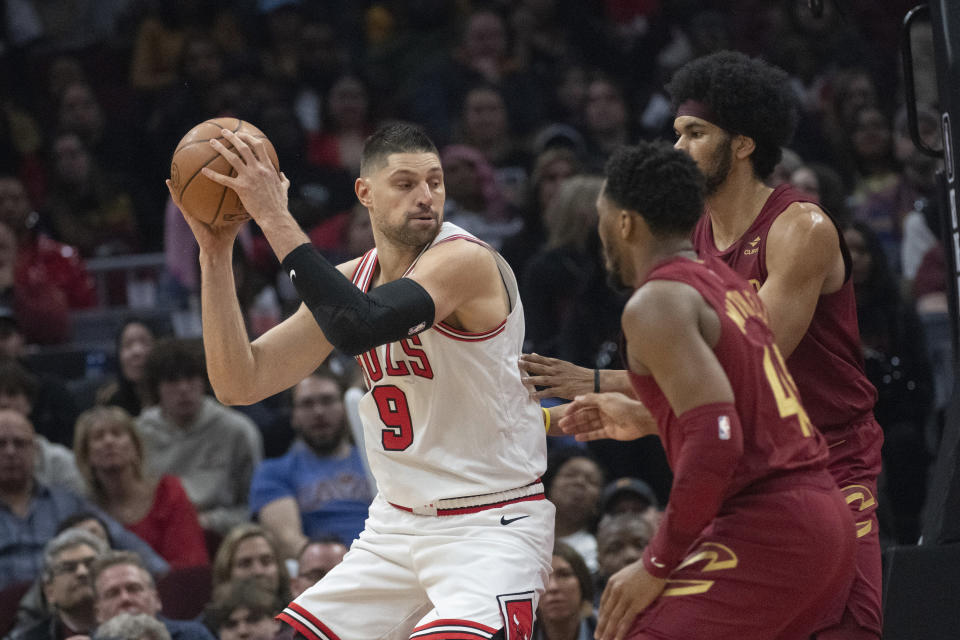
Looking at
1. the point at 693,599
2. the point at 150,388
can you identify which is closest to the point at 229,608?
the point at 150,388

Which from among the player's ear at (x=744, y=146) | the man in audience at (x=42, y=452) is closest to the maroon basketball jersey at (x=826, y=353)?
the player's ear at (x=744, y=146)

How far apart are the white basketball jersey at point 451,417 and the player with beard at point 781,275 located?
13 centimetres

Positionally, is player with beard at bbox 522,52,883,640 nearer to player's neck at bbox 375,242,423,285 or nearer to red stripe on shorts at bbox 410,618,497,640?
player's neck at bbox 375,242,423,285

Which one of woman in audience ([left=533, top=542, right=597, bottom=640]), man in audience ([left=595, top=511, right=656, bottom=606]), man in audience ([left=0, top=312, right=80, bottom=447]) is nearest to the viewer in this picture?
woman in audience ([left=533, top=542, right=597, bottom=640])

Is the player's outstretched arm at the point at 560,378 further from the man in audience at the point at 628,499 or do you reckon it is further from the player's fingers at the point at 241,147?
the man in audience at the point at 628,499

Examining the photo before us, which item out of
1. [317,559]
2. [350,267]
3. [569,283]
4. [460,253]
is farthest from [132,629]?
[569,283]

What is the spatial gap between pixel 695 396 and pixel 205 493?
17.8 ft

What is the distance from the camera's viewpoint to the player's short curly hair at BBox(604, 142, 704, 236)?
12.0 ft

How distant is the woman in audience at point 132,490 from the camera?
7746mm

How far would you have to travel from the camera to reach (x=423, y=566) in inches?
172

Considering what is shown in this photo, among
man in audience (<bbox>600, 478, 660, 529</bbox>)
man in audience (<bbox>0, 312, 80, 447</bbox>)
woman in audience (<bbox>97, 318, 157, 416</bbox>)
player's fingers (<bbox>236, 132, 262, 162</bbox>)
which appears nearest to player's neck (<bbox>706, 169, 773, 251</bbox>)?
player's fingers (<bbox>236, 132, 262, 162</bbox>)

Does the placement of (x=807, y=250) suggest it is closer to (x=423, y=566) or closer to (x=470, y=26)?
(x=423, y=566)

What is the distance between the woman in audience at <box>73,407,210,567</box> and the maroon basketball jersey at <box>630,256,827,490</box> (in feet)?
→ 15.3

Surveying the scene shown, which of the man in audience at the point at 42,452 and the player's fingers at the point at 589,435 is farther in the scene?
the man in audience at the point at 42,452
